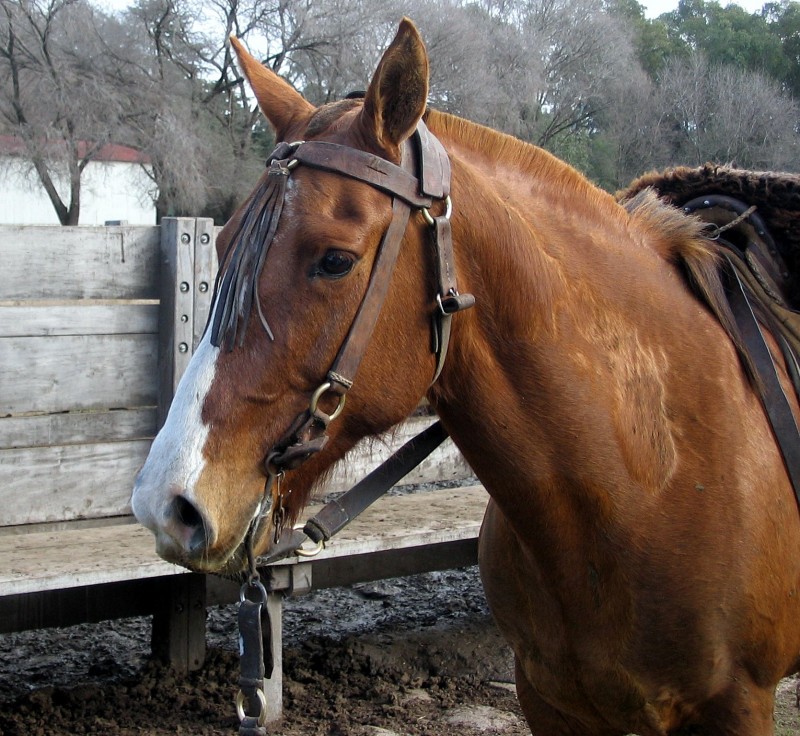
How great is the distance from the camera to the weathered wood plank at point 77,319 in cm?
351

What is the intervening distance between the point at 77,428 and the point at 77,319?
0.44 m

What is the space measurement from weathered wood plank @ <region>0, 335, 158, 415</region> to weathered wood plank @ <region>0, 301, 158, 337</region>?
3 cm

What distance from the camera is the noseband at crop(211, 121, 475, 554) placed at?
5.32ft

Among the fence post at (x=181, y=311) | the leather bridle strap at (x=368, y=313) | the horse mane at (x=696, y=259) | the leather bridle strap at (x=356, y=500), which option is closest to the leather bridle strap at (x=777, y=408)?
the horse mane at (x=696, y=259)

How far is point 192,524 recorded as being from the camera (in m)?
1.54

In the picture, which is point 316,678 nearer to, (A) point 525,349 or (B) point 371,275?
(A) point 525,349

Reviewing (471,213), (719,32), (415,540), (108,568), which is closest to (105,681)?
(108,568)

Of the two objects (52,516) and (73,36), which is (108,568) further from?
(73,36)

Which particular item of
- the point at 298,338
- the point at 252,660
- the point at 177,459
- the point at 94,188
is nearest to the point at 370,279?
the point at 298,338

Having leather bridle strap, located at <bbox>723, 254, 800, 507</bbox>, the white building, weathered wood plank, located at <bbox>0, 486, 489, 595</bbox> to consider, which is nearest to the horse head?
leather bridle strap, located at <bbox>723, 254, 800, 507</bbox>

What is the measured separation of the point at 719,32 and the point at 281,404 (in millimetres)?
32380

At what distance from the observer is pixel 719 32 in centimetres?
3006

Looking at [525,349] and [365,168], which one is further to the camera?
[525,349]

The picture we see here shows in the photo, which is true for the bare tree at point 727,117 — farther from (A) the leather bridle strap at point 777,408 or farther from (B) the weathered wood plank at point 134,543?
(A) the leather bridle strap at point 777,408
